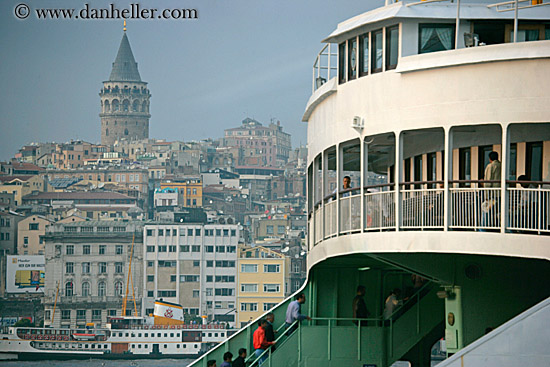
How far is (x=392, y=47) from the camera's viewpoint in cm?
1443

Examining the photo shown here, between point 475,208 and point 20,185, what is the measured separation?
18160 cm

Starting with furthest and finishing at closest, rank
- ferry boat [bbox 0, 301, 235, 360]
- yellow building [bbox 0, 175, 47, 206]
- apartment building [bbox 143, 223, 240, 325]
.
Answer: yellow building [bbox 0, 175, 47, 206] → apartment building [bbox 143, 223, 240, 325] → ferry boat [bbox 0, 301, 235, 360]

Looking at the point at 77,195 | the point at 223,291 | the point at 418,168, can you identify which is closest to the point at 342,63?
the point at 418,168

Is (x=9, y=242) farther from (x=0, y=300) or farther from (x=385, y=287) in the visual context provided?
(x=385, y=287)

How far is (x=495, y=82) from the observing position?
42.2 ft

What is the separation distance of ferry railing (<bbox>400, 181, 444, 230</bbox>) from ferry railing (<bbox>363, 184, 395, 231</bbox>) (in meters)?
0.24

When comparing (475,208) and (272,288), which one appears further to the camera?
(272,288)

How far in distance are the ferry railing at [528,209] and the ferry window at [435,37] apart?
8.62 feet

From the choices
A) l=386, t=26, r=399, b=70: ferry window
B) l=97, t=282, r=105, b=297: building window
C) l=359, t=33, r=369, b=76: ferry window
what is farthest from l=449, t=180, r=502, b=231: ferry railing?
l=97, t=282, r=105, b=297: building window

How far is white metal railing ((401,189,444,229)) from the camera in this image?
13.2m

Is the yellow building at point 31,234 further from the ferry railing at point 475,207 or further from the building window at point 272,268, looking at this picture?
the ferry railing at point 475,207

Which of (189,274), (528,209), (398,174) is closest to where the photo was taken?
(528,209)

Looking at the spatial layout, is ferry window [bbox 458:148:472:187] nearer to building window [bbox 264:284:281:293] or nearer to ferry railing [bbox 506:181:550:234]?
ferry railing [bbox 506:181:550:234]

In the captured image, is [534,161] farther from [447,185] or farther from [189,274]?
[189,274]
